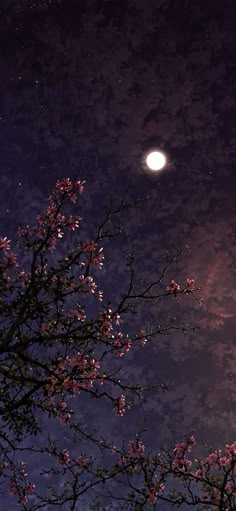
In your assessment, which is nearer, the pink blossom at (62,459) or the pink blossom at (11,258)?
the pink blossom at (11,258)

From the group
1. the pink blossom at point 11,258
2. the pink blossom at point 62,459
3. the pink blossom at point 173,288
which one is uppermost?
the pink blossom at point 173,288

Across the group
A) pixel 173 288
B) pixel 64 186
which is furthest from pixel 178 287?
pixel 64 186

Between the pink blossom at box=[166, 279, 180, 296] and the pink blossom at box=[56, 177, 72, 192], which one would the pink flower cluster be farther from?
the pink blossom at box=[56, 177, 72, 192]

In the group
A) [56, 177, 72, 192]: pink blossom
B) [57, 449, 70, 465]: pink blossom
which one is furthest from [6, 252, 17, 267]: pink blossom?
[57, 449, 70, 465]: pink blossom

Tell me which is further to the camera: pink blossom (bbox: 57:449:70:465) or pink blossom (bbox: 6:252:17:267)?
pink blossom (bbox: 57:449:70:465)

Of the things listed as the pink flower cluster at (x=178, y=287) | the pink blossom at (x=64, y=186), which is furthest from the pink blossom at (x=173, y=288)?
the pink blossom at (x=64, y=186)

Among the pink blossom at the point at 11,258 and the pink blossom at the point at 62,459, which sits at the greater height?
the pink blossom at the point at 11,258

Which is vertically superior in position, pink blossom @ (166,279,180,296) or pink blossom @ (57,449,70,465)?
pink blossom @ (166,279,180,296)

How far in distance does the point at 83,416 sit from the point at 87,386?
105ft

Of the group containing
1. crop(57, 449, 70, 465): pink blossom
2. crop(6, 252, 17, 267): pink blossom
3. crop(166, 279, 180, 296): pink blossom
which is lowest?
crop(57, 449, 70, 465): pink blossom

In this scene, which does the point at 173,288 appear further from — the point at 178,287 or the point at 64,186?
the point at 64,186

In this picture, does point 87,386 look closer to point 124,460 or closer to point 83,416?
point 124,460

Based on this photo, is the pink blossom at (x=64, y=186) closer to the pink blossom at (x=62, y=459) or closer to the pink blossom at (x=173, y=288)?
the pink blossom at (x=173, y=288)

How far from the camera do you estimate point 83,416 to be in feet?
114
